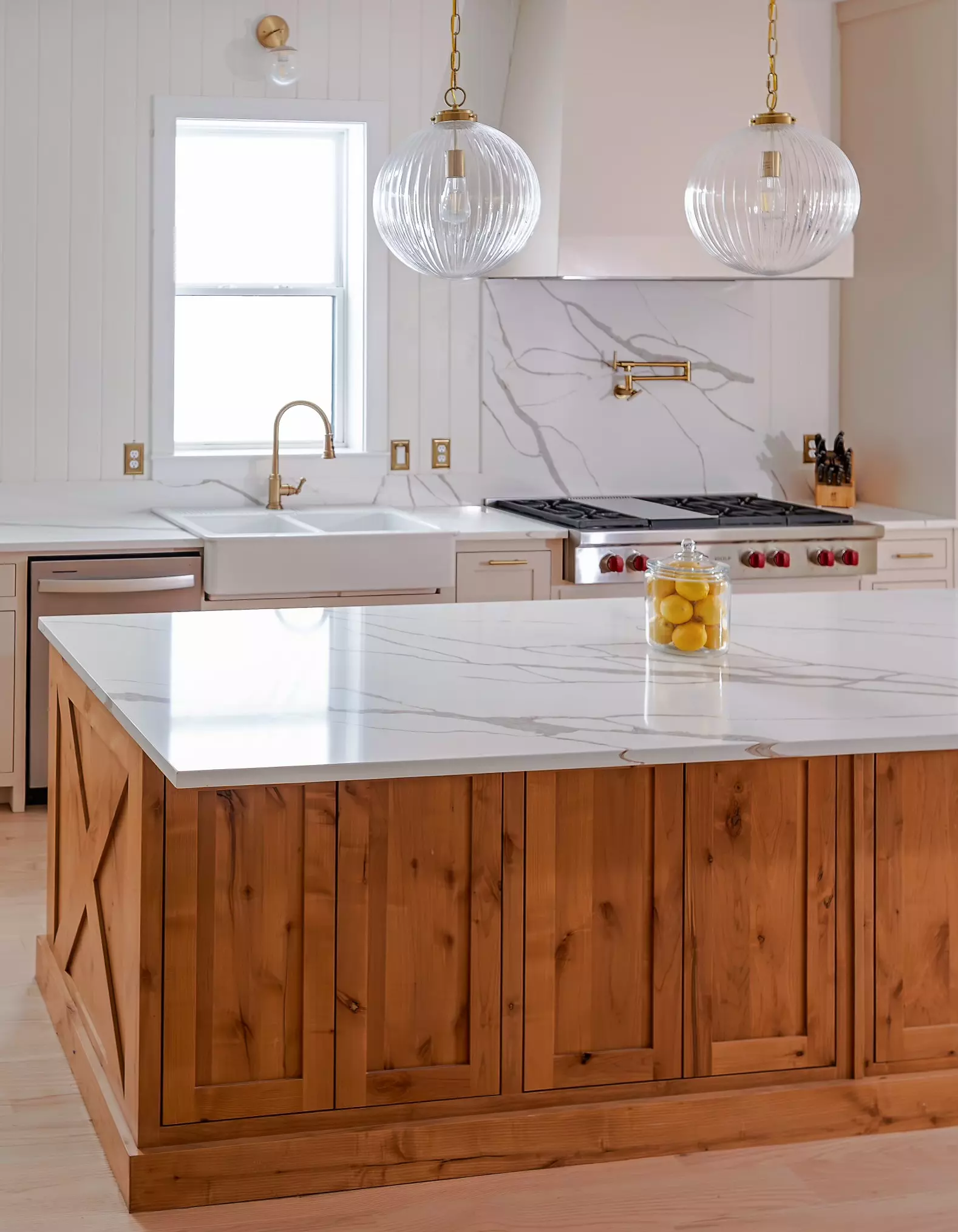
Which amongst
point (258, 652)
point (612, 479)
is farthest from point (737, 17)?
point (258, 652)

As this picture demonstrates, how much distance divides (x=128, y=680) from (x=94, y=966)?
57 cm

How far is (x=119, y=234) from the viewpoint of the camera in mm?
5246

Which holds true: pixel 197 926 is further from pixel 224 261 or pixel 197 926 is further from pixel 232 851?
pixel 224 261

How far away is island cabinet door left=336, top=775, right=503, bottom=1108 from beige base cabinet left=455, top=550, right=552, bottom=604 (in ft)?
7.96

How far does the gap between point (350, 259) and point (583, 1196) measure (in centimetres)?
376

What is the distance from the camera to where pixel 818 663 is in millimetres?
3072

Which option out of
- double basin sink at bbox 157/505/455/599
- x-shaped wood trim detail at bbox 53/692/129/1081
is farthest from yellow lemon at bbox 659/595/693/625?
double basin sink at bbox 157/505/455/599

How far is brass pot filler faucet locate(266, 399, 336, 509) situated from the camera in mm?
5309

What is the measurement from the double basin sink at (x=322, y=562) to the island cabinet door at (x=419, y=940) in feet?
7.46

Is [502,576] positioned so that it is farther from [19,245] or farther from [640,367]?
[19,245]

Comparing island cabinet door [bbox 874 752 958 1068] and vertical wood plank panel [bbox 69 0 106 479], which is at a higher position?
vertical wood plank panel [bbox 69 0 106 479]

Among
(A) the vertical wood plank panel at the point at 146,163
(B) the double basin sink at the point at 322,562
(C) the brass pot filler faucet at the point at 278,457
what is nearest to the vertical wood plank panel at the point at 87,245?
(A) the vertical wood plank panel at the point at 146,163

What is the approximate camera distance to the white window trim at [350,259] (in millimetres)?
5254

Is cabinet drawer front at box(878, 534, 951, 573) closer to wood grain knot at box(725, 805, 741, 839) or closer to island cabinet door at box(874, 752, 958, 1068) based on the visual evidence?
island cabinet door at box(874, 752, 958, 1068)
